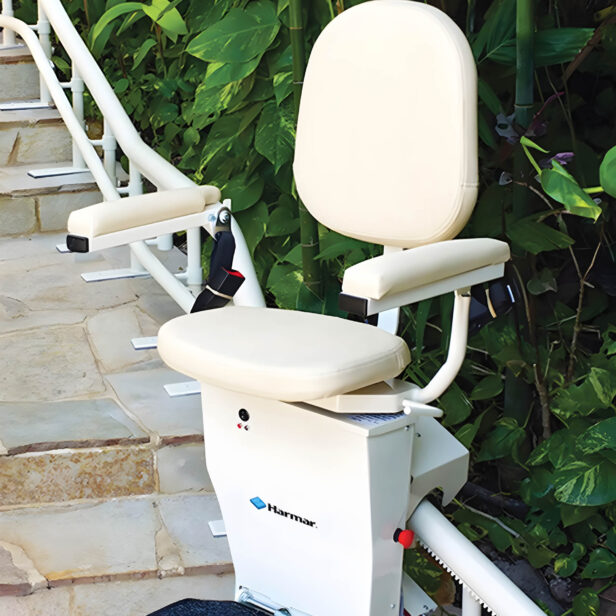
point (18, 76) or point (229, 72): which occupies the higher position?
point (229, 72)

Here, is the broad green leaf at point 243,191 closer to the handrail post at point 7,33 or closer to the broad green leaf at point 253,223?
the broad green leaf at point 253,223

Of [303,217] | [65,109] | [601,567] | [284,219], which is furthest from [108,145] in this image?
[601,567]

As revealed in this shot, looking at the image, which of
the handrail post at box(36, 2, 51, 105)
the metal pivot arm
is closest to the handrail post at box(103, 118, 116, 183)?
the handrail post at box(36, 2, 51, 105)

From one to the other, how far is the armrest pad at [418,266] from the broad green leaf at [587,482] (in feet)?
2.08

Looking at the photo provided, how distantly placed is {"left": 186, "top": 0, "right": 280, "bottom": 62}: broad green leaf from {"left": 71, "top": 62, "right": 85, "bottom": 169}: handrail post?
1263 mm

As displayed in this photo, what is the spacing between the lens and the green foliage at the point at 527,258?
6.77 ft

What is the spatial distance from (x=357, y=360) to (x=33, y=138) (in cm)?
263

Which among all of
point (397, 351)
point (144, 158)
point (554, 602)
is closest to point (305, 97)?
point (397, 351)

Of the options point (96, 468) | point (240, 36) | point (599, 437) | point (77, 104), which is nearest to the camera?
point (599, 437)

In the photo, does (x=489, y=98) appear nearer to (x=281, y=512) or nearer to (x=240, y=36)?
(x=240, y=36)

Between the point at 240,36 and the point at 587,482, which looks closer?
the point at 587,482

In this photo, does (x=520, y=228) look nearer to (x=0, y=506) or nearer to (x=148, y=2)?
(x=0, y=506)

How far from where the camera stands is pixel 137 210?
184cm

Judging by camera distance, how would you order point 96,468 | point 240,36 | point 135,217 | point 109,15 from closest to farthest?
point 135,217 < point 96,468 < point 240,36 < point 109,15
